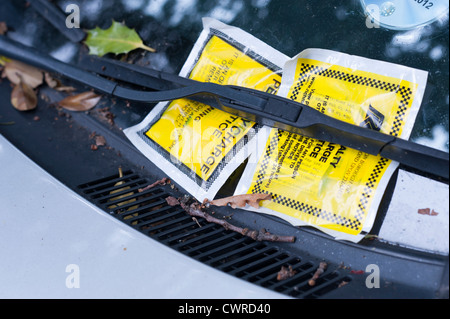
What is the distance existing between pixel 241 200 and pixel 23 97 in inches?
29.1

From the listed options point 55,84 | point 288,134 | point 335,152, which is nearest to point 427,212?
point 335,152

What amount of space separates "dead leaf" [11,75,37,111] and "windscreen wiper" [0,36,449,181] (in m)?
0.09

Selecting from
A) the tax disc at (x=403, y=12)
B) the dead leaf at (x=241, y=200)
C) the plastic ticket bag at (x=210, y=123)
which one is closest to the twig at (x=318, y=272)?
the dead leaf at (x=241, y=200)

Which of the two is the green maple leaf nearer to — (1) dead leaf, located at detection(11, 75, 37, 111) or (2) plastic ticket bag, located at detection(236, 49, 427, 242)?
(1) dead leaf, located at detection(11, 75, 37, 111)

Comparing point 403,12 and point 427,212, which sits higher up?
point 403,12

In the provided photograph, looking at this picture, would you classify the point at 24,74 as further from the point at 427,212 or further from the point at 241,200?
the point at 427,212

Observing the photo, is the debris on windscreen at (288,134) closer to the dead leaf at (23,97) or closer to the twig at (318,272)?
the twig at (318,272)

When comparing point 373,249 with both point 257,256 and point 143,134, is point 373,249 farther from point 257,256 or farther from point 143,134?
point 143,134

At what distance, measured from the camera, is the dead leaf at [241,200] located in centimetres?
114

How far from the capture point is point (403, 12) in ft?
3.75

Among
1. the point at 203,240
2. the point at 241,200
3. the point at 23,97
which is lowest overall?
the point at 203,240

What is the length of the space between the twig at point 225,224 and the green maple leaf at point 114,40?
0.47 metres

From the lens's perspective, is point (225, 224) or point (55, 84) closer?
point (225, 224)

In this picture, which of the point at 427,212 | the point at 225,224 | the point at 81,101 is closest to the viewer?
the point at 427,212
